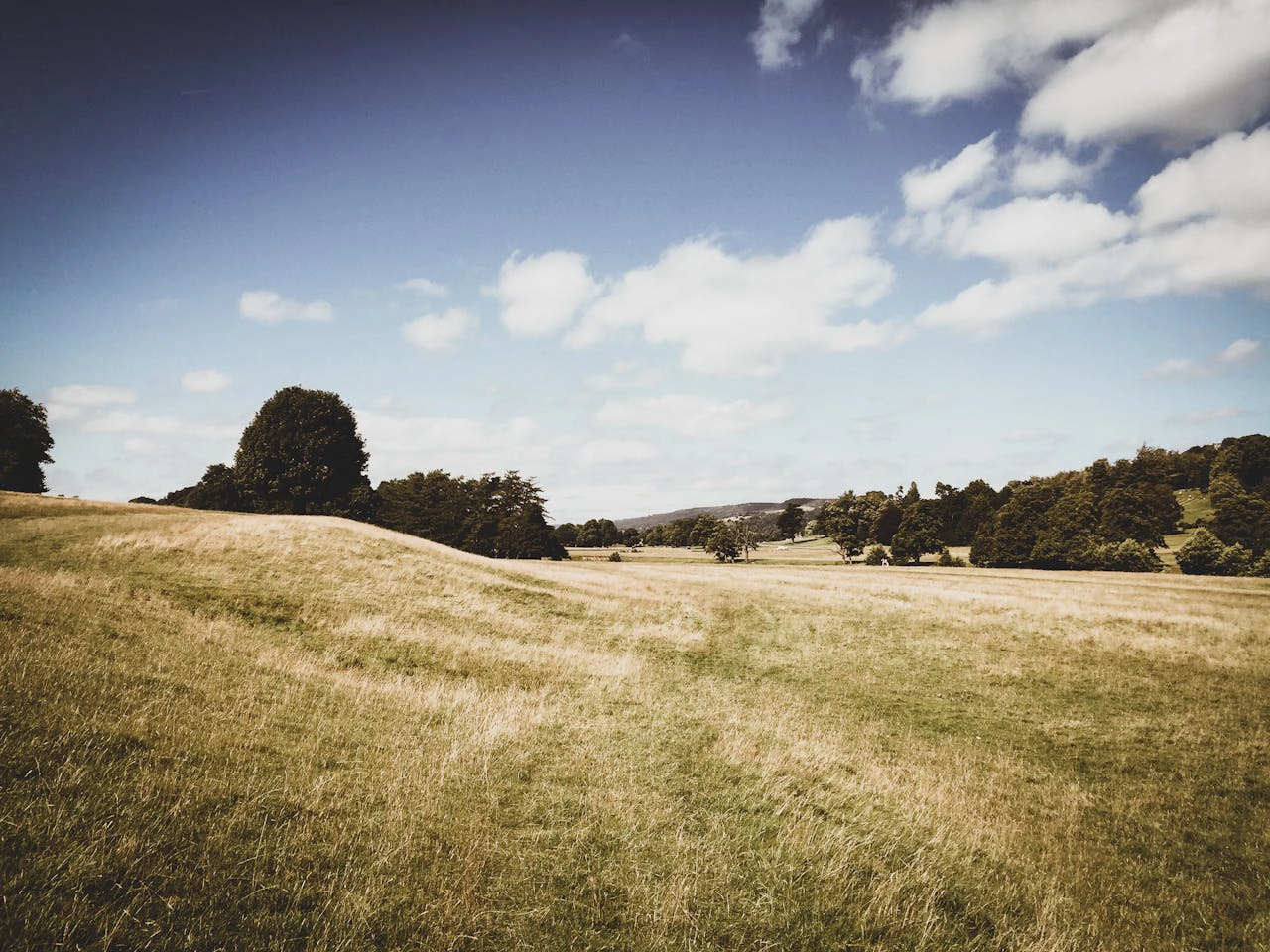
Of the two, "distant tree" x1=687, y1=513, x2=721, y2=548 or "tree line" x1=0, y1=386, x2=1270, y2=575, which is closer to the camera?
"tree line" x1=0, y1=386, x2=1270, y2=575

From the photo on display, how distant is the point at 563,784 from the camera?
369 inches

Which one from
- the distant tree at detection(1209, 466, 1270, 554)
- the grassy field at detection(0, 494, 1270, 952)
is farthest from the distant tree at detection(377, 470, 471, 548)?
the distant tree at detection(1209, 466, 1270, 554)

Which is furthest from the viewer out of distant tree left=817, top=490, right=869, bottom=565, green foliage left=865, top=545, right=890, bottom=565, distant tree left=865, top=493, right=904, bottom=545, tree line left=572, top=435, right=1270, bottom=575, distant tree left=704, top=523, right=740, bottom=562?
distant tree left=865, top=493, right=904, bottom=545

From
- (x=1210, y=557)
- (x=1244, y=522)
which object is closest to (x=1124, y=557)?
(x=1210, y=557)

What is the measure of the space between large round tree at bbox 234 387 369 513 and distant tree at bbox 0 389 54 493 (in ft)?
70.3

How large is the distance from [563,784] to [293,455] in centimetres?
6030

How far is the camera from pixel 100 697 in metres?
8.88

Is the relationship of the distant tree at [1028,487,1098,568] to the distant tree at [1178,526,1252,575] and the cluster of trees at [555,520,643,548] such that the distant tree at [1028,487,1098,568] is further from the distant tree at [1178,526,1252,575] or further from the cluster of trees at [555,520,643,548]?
the cluster of trees at [555,520,643,548]

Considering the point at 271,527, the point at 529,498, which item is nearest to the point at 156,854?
the point at 271,527

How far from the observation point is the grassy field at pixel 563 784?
19.2ft

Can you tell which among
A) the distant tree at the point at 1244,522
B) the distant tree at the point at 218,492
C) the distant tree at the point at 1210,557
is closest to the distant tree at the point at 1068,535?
the distant tree at the point at 1210,557

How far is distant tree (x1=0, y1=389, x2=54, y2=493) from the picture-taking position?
180 feet

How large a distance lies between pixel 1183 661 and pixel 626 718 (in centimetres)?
2670

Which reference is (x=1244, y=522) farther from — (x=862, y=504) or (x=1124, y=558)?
(x=862, y=504)
